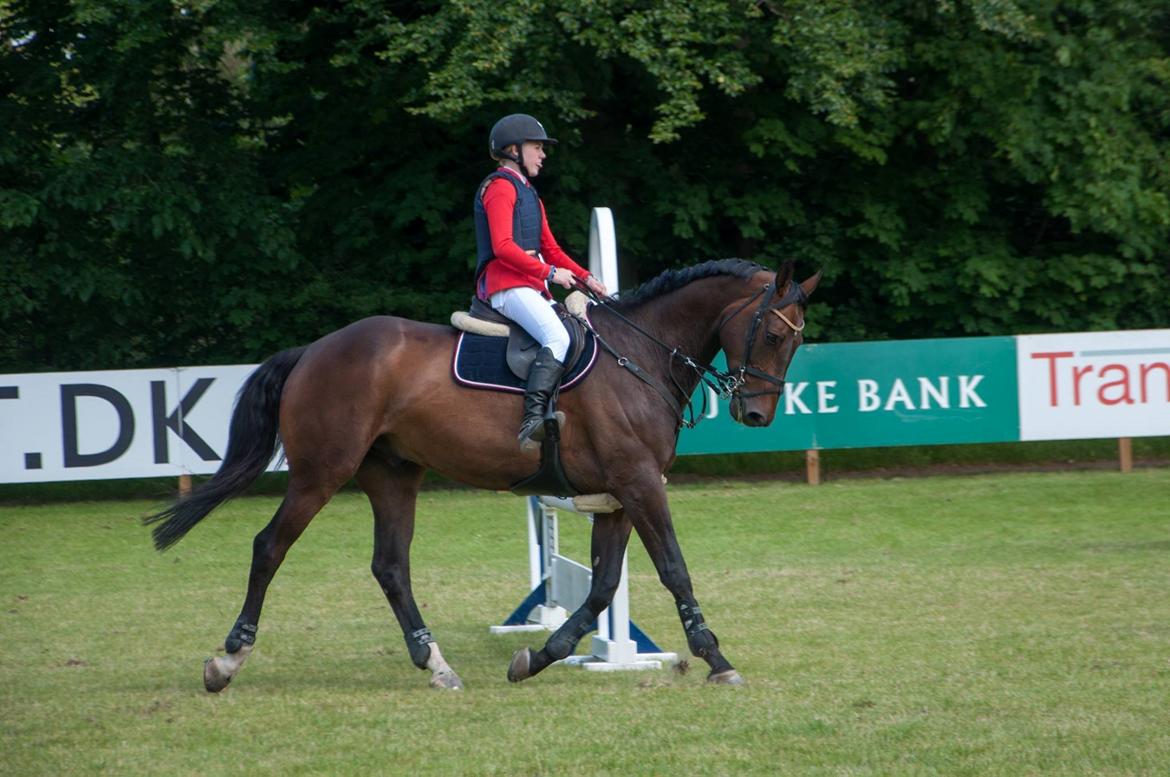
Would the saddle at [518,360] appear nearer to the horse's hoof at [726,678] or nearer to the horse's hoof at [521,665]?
the horse's hoof at [521,665]

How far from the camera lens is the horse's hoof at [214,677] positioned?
6.88 meters

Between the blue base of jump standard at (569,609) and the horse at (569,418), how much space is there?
47cm

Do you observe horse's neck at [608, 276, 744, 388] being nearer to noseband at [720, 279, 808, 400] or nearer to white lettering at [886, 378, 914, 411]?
noseband at [720, 279, 808, 400]

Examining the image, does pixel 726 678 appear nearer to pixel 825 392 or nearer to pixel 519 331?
pixel 519 331

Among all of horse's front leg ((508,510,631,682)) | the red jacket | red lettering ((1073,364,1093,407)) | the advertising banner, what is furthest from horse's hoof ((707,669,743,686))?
red lettering ((1073,364,1093,407))

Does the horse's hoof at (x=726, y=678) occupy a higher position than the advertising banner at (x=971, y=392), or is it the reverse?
the advertising banner at (x=971, y=392)

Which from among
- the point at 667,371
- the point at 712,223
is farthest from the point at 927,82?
the point at 667,371

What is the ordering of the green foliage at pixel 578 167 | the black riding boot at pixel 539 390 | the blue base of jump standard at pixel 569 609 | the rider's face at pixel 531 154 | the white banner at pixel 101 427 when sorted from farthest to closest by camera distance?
the green foliage at pixel 578 167
the white banner at pixel 101 427
the blue base of jump standard at pixel 569 609
the rider's face at pixel 531 154
the black riding boot at pixel 539 390

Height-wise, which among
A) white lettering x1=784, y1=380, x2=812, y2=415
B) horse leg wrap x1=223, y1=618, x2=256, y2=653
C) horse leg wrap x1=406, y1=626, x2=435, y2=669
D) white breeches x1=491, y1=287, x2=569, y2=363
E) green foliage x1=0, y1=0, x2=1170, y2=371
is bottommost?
horse leg wrap x1=406, y1=626, x2=435, y2=669

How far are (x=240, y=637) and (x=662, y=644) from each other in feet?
8.25

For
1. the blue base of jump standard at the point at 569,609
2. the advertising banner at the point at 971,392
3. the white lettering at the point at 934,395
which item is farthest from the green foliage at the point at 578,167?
the blue base of jump standard at the point at 569,609

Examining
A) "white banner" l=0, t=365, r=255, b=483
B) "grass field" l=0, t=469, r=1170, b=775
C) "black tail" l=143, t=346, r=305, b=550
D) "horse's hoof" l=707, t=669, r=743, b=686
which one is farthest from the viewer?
"white banner" l=0, t=365, r=255, b=483

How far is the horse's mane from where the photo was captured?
7238 millimetres

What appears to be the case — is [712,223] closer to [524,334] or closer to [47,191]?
[47,191]
